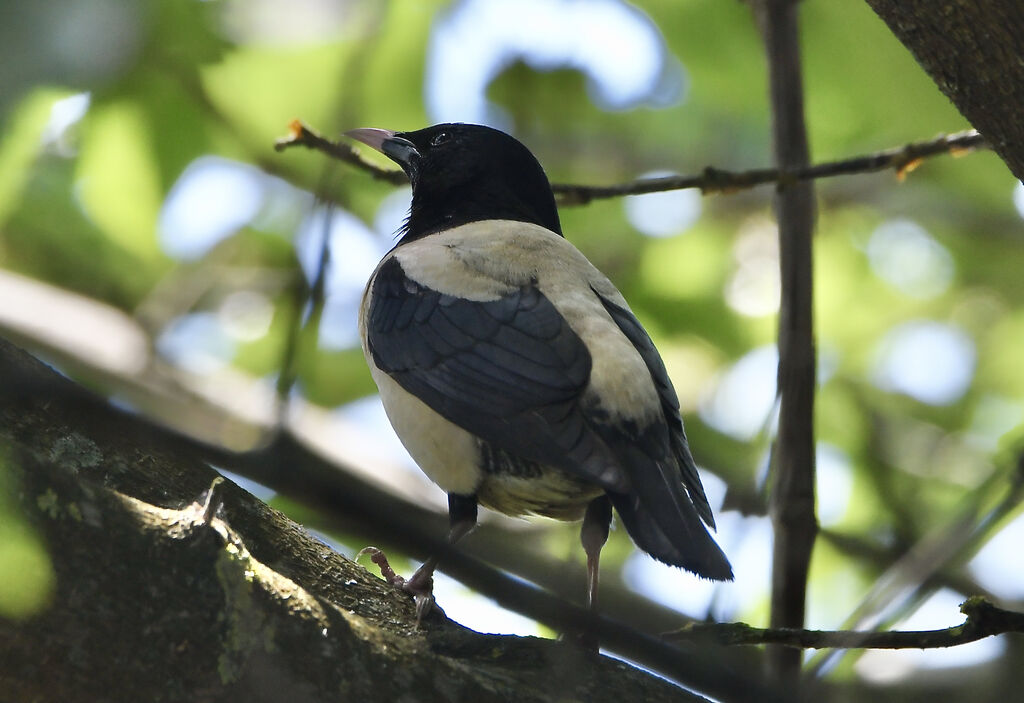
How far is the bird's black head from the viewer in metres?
5.88

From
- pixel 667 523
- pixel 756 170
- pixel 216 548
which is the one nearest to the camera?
pixel 216 548

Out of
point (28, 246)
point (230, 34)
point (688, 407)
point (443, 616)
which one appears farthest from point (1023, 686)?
point (28, 246)

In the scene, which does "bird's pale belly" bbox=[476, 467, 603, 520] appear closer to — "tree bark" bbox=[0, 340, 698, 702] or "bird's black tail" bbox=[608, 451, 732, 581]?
"bird's black tail" bbox=[608, 451, 732, 581]

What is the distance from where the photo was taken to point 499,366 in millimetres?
4230

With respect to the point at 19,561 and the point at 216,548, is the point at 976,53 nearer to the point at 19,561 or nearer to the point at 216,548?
the point at 216,548

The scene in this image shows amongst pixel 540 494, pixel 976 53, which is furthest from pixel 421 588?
pixel 976 53

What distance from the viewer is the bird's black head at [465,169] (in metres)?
5.88

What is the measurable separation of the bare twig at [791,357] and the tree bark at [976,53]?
1045 millimetres

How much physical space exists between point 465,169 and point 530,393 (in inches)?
86.8

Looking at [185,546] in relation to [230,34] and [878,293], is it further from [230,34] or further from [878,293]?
[878,293]

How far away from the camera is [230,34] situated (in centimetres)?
524

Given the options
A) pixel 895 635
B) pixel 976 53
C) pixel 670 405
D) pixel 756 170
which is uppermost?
pixel 756 170

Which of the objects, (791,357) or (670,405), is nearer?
(791,357)

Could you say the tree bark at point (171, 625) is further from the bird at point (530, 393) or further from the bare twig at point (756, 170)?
the bare twig at point (756, 170)
